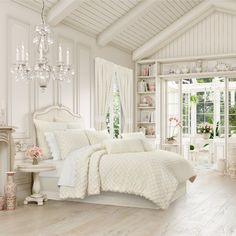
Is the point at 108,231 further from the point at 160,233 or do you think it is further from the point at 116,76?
the point at 116,76

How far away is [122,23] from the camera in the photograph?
7.87 metres

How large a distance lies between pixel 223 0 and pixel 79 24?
306 centimetres

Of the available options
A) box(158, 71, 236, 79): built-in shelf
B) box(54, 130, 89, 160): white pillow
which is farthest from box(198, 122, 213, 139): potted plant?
box(54, 130, 89, 160): white pillow

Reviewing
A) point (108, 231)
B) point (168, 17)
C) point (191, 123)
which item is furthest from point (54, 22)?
point (191, 123)

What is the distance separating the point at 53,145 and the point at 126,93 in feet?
11.2

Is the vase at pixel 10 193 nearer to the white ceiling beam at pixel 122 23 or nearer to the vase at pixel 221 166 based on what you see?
the white ceiling beam at pixel 122 23

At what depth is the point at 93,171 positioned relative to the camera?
5.43 metres

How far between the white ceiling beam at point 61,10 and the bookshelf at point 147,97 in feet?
11.2

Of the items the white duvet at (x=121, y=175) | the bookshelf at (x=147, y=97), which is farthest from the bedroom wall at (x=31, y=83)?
the bookshelf at (x=147, y=97)

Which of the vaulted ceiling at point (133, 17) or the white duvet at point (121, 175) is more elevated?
the vaulted ceiling at point (133, 17)

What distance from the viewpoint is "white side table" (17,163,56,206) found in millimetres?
5395

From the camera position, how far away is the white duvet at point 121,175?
16.9 ft

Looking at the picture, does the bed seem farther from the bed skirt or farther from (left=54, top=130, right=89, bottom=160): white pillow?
(left=54, top=130, right=89, bottom=160): white pillow

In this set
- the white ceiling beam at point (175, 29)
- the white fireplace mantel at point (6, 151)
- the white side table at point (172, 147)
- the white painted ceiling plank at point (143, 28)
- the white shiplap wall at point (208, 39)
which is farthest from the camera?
the white side table at point (172, 147)
